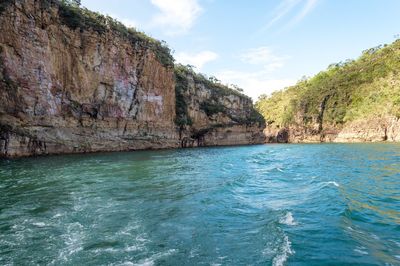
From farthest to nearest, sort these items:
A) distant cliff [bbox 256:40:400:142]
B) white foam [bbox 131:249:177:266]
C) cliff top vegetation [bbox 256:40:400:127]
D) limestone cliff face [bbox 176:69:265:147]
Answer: cliff top vegetation [bbox 256:40:400:127]
distant cliff [bbox 256:40:400:142]
limestone cliff face [bbox 176:69:265:147]
white foam [bbox 131:249:177:266]

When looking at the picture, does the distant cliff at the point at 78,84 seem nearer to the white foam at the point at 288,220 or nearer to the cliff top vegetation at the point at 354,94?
the white foam at the point at 288,220

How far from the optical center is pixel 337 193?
1261 centimetres

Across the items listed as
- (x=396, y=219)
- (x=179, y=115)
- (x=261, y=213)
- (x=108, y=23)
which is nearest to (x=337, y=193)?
(x=396, y=219)

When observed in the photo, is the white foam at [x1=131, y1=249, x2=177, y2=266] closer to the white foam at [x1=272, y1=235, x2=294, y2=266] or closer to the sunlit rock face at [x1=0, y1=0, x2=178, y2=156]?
the white foam at [x1=272, y1=235, x2=294, y2=266]

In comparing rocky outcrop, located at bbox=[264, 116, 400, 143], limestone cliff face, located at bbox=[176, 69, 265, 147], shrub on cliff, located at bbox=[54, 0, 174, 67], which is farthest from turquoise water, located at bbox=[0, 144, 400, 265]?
rocky outcrop, located at bbox=[264, 116, 400, 143]

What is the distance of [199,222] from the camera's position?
9.14 m

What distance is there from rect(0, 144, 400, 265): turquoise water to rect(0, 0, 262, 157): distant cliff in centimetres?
1842

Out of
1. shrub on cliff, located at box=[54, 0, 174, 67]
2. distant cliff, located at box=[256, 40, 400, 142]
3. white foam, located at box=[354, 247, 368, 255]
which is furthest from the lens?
distant cliff, located at box=[256, 40, 400, 142]

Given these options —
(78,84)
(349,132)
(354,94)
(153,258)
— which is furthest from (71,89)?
(354,94)

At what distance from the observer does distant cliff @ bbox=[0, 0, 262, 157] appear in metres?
30.4

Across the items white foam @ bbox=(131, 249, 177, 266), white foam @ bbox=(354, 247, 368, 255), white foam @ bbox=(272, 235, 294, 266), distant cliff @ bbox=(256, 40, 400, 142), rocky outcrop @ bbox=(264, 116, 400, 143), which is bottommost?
white foam @ bbox=(131, 249, 177, 266)

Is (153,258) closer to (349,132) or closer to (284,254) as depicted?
(284,254)

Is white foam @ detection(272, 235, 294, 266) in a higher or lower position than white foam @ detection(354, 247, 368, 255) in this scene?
lower

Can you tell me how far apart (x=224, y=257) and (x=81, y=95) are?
36529 mm
